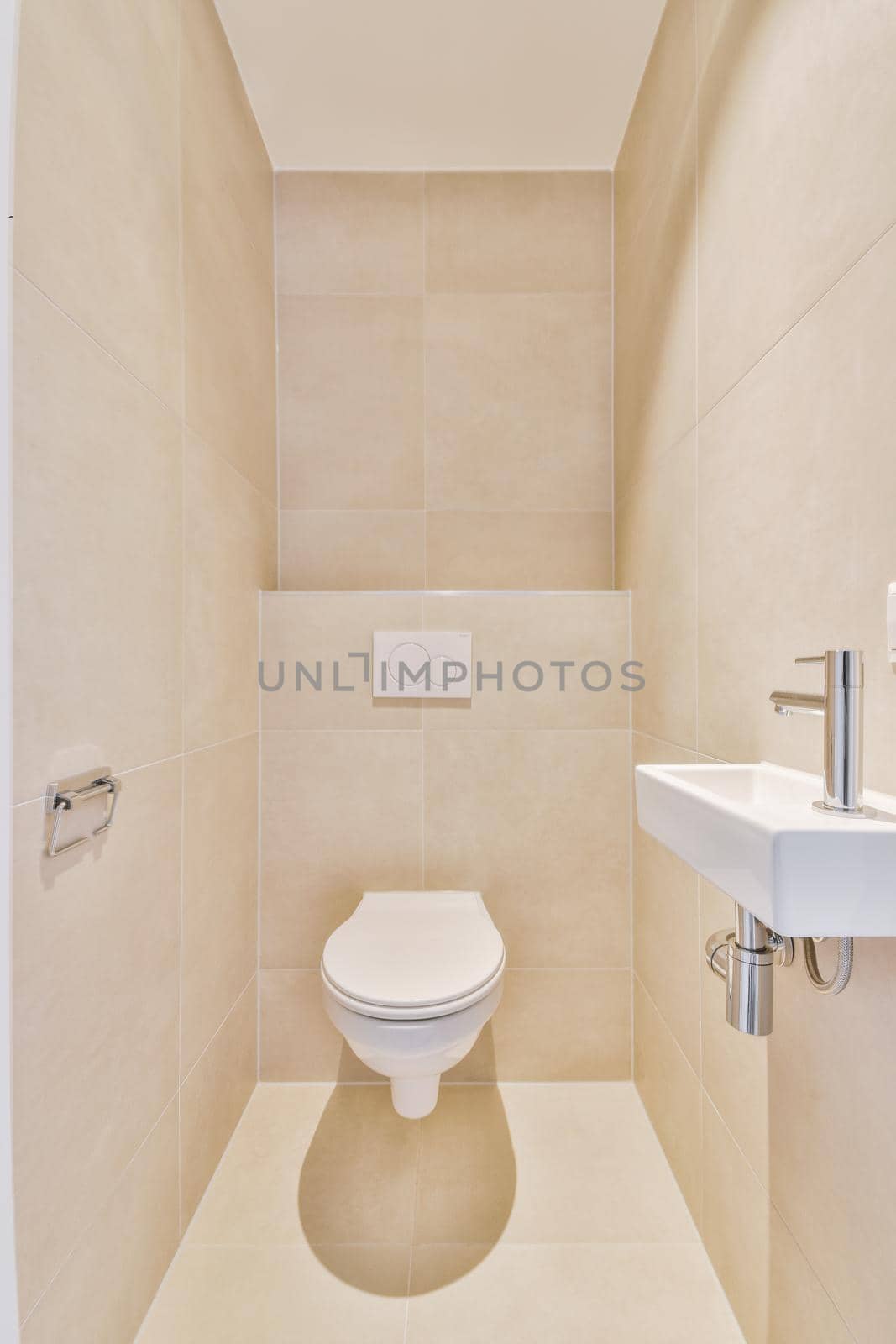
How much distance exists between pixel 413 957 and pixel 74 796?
0.71m

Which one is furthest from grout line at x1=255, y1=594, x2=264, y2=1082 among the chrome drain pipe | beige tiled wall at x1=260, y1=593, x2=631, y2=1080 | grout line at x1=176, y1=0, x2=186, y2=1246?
the chrome drain pipe

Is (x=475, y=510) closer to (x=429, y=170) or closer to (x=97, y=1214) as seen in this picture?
(x=429, y=170)

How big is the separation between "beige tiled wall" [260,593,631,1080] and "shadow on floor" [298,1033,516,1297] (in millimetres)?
220

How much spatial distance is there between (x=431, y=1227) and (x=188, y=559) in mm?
1349

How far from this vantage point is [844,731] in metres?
0.66

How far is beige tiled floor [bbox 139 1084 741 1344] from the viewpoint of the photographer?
105 cm

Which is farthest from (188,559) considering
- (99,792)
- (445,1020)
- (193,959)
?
(445,1020)

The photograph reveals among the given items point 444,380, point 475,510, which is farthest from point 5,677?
point 444,380

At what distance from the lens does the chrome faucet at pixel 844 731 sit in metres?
0.66

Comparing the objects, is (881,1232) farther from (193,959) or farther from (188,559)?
(188,559)

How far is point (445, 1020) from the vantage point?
3.59ft

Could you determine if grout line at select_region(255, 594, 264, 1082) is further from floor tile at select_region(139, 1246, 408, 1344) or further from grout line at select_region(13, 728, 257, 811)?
floor tile at select_region(139, 1246, 408, 1344)

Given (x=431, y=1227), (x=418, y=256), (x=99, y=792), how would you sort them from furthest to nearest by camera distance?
1. (x=418, y=256)
2. (x=431, y=1227)
3. (x=99, y=792)

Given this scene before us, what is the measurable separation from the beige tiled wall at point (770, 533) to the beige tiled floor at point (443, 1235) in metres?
0.11
